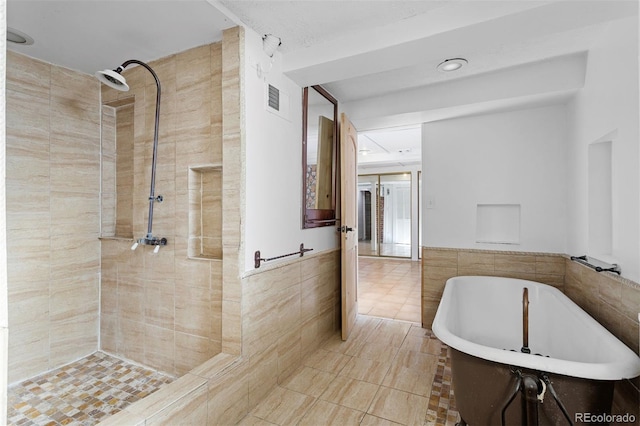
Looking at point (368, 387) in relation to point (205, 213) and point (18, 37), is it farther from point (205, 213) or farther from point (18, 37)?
point (18, 37)

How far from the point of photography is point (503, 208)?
3.04 metres

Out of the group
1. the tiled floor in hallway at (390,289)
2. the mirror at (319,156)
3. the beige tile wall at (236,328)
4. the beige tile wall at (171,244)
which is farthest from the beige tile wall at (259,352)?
the tiled floor in hallway at (390,289)

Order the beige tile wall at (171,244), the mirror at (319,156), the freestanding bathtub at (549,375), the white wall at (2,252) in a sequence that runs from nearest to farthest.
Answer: the white wall at (2,252)
the freestanding bathtub at (549,375)
the beige tile wall at (171,244)
the mirror at (319,156)

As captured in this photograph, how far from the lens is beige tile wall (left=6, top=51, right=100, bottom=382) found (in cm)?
214

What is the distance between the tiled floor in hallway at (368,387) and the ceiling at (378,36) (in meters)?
2.16

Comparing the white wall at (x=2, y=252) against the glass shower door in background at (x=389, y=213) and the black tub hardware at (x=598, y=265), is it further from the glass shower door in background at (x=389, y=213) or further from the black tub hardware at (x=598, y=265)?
the glass shower door in background at (x=389, y=213)

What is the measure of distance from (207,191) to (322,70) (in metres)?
1.17

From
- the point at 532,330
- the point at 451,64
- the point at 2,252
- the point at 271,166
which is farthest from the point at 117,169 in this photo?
the point at 532,330

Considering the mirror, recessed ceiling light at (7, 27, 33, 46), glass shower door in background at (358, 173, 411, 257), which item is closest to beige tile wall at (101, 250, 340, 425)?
the mirror

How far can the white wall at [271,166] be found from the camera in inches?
75.4

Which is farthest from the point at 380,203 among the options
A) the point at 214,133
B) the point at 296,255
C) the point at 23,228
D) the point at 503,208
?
the point at 23,228

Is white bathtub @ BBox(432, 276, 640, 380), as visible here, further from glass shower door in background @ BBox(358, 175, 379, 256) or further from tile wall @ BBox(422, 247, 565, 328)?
glass shower door in background @ BBox(358, 175, 379, 256)

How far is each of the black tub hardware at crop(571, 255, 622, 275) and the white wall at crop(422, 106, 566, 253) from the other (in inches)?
23.9

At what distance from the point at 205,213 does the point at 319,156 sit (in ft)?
3.76
